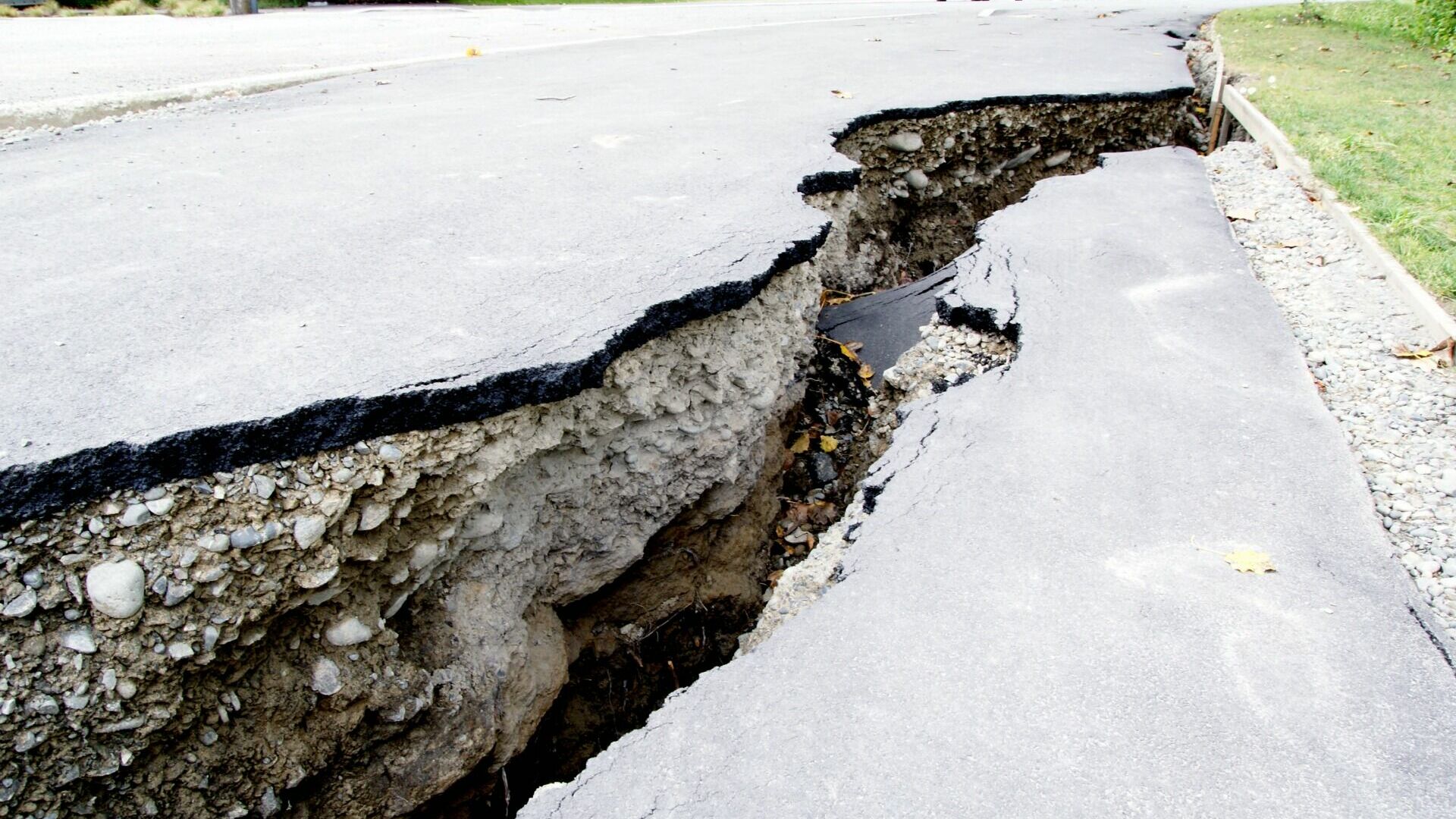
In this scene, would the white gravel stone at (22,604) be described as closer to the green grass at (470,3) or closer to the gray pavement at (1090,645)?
the gray pavement at (1090,645)

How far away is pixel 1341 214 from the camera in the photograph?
4.92 meters

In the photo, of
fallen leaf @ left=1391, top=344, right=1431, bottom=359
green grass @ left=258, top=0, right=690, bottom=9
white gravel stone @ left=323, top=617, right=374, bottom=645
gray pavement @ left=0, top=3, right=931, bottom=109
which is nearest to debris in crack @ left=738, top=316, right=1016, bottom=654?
white gravel stone @ left=323, top=617, right=374, bottom=645

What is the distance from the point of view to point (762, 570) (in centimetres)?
402

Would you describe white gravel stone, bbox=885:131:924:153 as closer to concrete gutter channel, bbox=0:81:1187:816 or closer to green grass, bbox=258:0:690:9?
concrete gutter channel, bbox=0:81:1187:816

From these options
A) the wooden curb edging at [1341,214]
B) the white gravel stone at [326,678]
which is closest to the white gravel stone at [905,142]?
the wooden curb edging at [1341,214]

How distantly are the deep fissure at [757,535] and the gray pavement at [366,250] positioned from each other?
0.56m

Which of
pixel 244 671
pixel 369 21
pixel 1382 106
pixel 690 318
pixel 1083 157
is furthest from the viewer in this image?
pixel 369 21

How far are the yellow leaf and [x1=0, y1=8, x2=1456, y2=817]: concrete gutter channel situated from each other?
1.9 inches

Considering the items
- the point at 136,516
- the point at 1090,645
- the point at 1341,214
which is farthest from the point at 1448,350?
the point at 136,516

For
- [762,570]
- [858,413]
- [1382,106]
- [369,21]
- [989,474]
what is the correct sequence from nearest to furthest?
[989,474] < [762,570] < [858,413] < [1382,106] < [369,21]

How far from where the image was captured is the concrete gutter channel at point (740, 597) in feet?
6.66

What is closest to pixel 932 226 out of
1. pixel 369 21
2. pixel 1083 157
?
pixel 1083 157

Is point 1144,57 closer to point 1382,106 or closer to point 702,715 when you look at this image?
point 1382,106

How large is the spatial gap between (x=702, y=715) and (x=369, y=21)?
1103 cm
